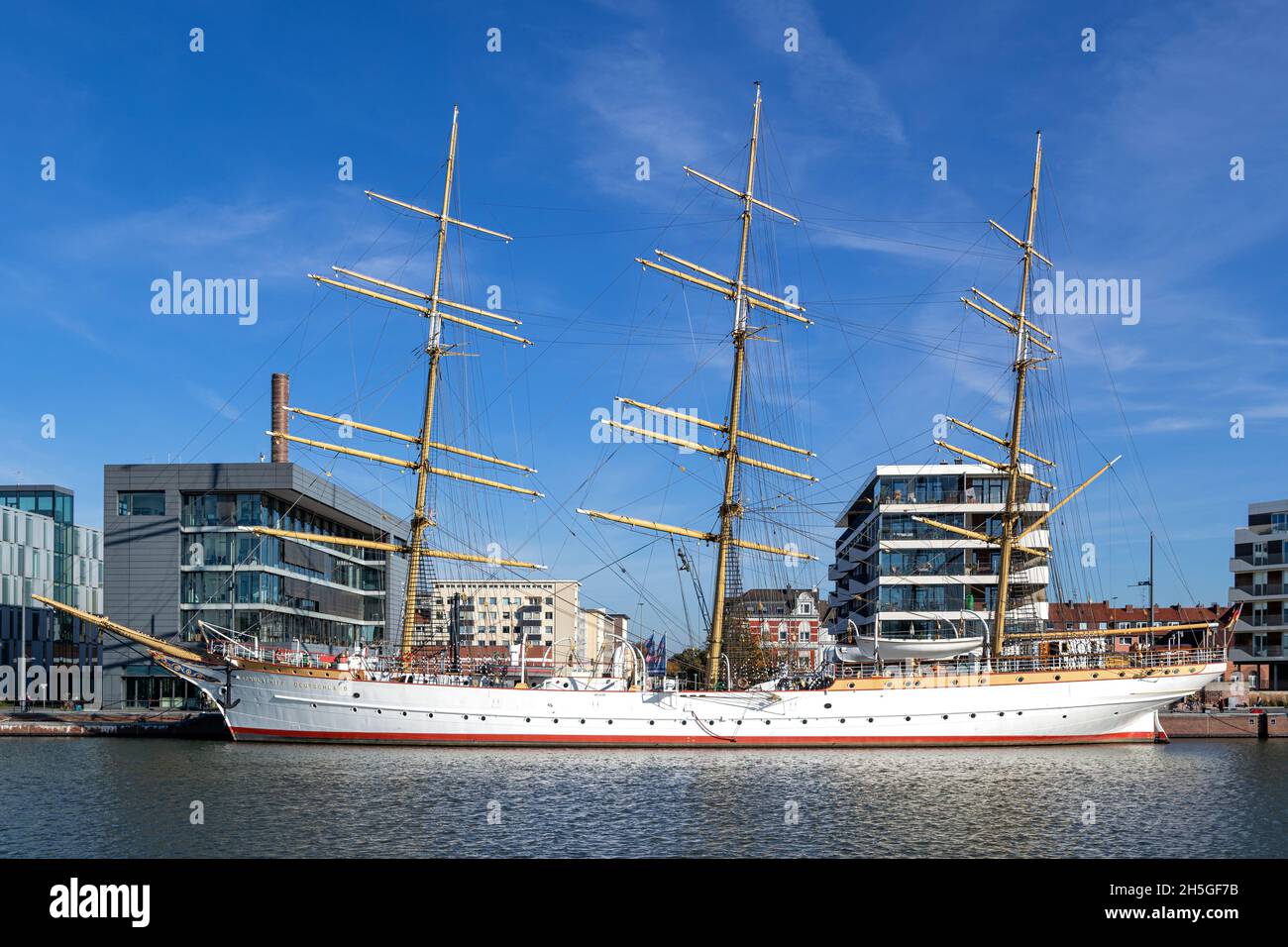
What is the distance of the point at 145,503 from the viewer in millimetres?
74375

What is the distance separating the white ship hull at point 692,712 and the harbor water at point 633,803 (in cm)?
288

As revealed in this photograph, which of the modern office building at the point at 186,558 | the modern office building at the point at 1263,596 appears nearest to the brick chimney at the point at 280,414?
the modern office building at the point at 186,558

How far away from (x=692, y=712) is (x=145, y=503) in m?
42.1

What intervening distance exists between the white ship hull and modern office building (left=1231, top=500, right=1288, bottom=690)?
49.6 metres

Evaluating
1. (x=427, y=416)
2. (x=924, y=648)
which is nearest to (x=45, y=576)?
(x=427, y=416)

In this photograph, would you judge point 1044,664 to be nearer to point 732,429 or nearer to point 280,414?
point 732,429

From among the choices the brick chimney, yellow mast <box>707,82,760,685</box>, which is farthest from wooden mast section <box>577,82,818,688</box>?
the brick chimney

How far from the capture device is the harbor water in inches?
1048

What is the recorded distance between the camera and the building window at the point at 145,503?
74.2 m

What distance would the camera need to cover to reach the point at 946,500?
8962cm
